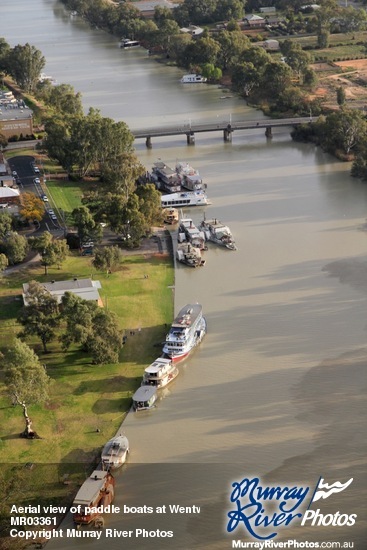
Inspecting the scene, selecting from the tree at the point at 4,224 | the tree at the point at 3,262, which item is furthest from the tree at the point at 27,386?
the tree at the point at 4,224

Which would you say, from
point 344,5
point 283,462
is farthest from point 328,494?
point 344,5

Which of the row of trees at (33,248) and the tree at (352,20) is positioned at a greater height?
the tree at (352,20)

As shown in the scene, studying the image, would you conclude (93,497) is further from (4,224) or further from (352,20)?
(352,20)

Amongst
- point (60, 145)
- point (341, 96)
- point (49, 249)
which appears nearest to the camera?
point (49, 249)

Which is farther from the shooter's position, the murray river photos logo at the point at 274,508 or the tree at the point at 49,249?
the tree at the point at 49,249

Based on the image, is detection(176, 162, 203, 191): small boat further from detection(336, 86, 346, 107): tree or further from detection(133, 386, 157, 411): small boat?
detection(133, 386, 157, 411): small boat

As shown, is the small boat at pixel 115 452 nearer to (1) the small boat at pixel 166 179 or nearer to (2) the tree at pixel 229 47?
(1) the small boat at pixel 166 179

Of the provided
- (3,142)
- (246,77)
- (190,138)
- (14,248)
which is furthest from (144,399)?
(246,77)
